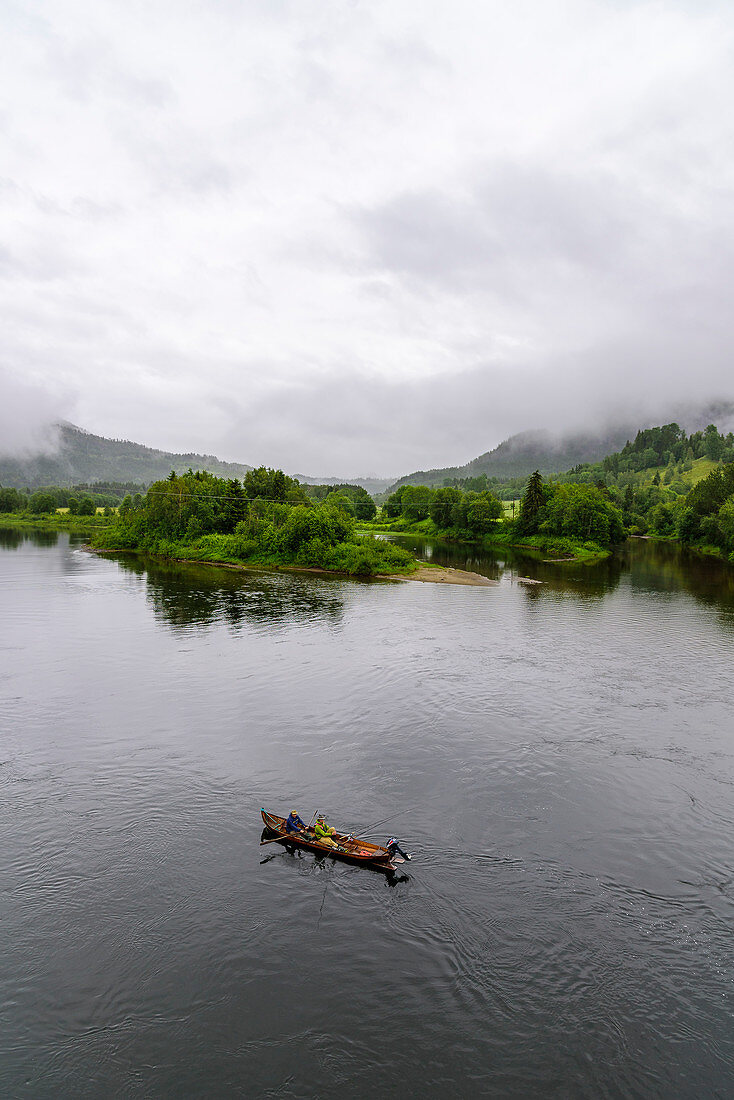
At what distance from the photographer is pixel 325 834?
24.2m

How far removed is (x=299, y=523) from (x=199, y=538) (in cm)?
2635

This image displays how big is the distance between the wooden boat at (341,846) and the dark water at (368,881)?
62 centimetres

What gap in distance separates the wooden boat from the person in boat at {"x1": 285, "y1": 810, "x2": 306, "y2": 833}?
0.49ft

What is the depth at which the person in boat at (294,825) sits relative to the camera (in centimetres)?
2465

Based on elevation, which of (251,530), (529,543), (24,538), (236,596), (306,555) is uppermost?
(251,530)

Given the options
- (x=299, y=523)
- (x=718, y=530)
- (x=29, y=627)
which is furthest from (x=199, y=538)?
(x=718, y=530)

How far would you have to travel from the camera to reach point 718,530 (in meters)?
130

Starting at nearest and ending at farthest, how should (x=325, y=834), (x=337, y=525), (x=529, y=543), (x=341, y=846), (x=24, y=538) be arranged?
(x=341, y=846), (x=325, y=834), (x=337, y=525), (x=529, y=543), (x=24, y=538)

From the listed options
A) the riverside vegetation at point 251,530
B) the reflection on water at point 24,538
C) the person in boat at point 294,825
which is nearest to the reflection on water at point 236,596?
the riverside vegetation at point 251,530

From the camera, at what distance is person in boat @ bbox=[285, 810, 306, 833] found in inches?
971

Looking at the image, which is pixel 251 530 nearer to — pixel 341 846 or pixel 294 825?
pixel 294 825

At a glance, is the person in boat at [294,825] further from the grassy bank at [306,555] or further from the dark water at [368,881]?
the grassy bank at [306,555]

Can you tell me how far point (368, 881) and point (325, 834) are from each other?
95.6 inches

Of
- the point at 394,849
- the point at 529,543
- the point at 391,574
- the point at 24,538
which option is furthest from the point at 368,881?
the point at 24,538
